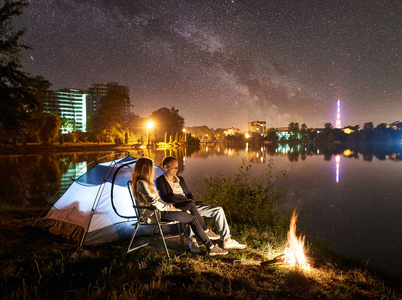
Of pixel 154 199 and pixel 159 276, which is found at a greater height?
pixel 154 199

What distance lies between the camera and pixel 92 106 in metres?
180

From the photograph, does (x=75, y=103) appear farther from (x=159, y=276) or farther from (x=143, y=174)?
(x=159, y=276)

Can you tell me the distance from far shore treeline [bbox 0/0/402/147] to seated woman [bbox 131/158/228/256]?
4.96 metres

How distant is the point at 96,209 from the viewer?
5918mm

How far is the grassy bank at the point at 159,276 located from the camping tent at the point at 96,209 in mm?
387

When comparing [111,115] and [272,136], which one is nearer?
[111,115]

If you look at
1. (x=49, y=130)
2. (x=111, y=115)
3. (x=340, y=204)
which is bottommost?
(x=340, y=204)

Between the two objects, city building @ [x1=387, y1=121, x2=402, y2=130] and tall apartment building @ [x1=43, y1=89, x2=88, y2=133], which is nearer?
tall apartment building @ [x1=43, y1=89, x2=88, y2=133]

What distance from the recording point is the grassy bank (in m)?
3.62

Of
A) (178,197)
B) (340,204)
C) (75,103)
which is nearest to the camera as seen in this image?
(178,197)

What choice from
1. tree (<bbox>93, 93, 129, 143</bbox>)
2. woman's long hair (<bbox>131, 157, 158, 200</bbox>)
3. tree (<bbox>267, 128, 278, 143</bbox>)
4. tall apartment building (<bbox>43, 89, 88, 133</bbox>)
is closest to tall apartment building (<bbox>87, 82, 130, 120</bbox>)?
tall apartment building (<bbox>43, 89, 88, 133</bbox>)

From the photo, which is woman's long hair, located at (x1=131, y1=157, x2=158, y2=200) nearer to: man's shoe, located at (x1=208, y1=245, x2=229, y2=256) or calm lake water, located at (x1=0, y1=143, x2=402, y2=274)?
man's shoe, located at (x1=208, y1=245, x2=229, y2=256)

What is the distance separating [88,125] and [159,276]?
111021 mm

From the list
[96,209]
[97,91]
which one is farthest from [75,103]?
[96,209]
